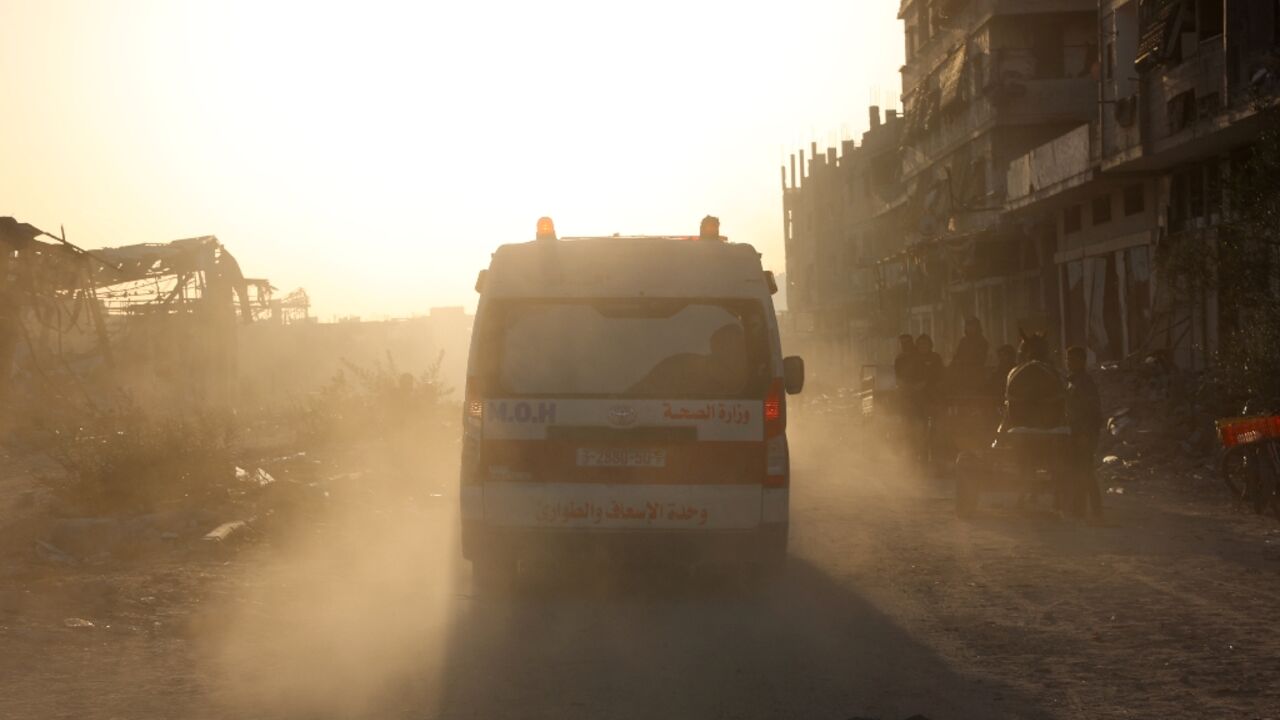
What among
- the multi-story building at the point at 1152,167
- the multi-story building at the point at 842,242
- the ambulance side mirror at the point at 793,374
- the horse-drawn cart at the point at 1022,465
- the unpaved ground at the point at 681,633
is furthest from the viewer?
the multi-story building at the point at 842,242

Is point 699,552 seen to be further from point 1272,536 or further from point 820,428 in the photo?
point 820,428

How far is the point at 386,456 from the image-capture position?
22766 mm

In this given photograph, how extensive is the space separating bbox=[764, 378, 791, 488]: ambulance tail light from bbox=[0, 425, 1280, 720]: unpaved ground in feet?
2.71

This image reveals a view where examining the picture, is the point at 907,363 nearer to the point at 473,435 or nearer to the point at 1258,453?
the point at 1258,453

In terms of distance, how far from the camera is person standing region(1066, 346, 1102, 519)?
14.4 m

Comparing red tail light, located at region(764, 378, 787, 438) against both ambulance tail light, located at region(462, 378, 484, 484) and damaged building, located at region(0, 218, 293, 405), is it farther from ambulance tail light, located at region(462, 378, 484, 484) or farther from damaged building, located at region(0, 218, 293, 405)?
damaged building, located at region(0, 218, 293, 405)

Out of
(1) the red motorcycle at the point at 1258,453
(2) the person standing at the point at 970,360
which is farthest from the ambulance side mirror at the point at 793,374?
(2) the person standing at the point at 970,360

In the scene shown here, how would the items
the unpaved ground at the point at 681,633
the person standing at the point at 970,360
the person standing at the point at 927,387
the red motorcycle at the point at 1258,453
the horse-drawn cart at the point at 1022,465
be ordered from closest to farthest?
the unpaved ground at the point at 681,633 → the horse-drawn cart at the point at 1022,465 → the red motorcycle at the point at 1258,453 → the person standing at the point at 970,360 → the person standing at the point at 927,387

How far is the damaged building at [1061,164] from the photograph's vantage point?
27.4 m

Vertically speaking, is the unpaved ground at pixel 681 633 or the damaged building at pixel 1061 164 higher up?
the damaged building at pixel 1061 164

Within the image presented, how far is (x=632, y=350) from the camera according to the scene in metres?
9.98

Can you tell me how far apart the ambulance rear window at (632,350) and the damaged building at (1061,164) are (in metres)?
14.7

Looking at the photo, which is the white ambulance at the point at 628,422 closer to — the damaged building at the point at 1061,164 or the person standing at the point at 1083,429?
the person standing at the point at 1083,429

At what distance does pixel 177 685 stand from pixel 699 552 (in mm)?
3689
